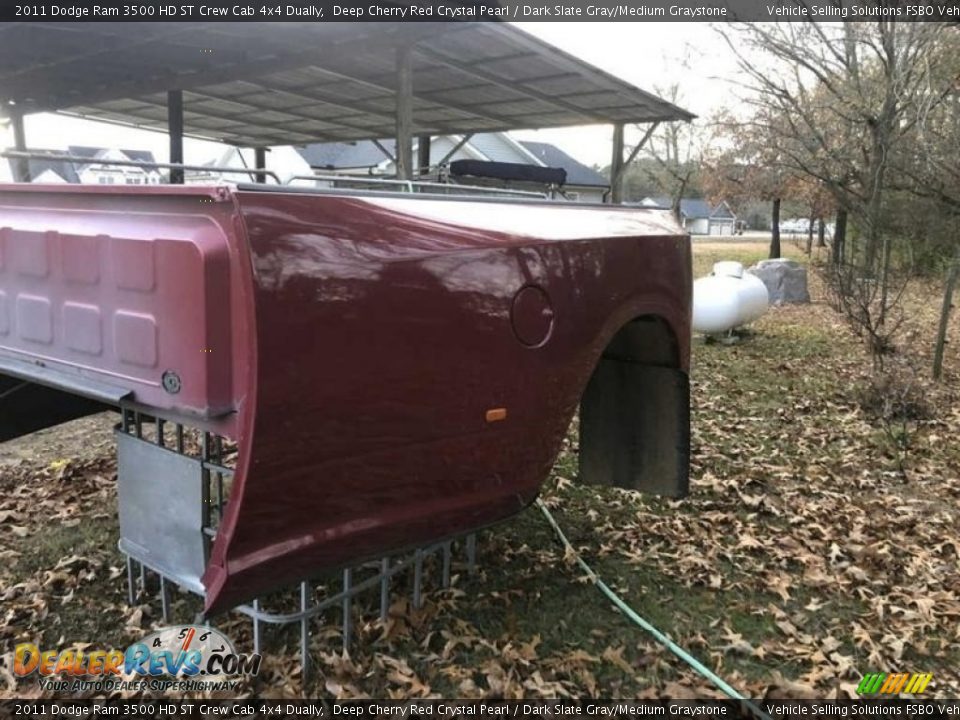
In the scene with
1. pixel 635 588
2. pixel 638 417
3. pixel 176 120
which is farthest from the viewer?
pixel 176 120

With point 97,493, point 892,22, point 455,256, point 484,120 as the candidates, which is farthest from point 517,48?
point 455,256

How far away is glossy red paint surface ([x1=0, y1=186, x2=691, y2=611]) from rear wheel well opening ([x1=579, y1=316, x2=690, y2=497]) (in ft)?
2.92

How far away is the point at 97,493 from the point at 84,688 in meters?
2.08

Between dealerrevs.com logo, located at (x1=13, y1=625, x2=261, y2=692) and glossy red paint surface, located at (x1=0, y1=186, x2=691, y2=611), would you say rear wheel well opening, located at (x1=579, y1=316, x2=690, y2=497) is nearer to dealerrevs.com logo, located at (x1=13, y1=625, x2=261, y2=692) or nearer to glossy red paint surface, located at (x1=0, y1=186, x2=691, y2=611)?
glossy red paint surface, located at (x1=0, y1=186, x2=691, y2=611)

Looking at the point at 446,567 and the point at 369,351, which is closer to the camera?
the point at 369,351

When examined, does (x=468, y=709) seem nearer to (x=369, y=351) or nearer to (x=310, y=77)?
(x=369, y=351)

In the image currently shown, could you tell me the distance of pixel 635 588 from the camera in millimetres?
3582

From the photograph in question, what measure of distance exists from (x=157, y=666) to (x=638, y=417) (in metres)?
2.37

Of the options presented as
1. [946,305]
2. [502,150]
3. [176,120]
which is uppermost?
[502,150]

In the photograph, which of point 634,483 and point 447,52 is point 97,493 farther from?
point 447,52

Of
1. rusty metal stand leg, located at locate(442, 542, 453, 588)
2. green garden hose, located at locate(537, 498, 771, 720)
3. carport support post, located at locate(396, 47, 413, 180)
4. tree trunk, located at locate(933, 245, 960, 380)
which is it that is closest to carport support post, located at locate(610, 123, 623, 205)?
carport support post, located at locate(396, 47, 413, 180)

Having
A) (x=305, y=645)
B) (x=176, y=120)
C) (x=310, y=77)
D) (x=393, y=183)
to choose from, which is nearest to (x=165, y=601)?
(x=305, y=645)

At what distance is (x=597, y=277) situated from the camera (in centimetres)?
270

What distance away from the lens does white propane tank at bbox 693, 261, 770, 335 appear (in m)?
10.0
